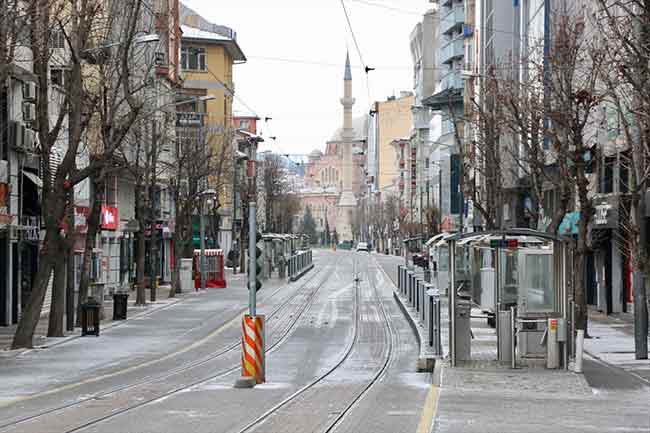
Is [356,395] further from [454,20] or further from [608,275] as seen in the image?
[454,20]

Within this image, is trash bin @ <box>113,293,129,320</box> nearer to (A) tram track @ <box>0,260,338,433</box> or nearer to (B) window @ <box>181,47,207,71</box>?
(A) tram track @ <box>0,260,338,433</box>

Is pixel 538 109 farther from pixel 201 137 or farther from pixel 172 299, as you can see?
pixel 201 137

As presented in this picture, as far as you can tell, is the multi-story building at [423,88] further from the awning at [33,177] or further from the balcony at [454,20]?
the awning at [33,177]

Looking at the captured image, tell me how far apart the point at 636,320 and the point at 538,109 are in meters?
7.92

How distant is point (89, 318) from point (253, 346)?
1341 cm

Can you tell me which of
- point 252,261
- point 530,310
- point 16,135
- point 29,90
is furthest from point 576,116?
point 16,135

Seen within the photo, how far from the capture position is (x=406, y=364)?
2619cm

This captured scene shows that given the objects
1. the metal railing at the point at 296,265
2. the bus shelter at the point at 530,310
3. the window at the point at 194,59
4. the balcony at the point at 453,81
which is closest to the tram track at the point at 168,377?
the bus shelter at the point at 530,310

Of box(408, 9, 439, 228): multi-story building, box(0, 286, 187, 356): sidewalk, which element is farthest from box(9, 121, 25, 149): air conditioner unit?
box(408, 9, 439, 228): multi-story building

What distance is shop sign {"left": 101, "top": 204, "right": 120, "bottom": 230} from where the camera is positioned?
174ft

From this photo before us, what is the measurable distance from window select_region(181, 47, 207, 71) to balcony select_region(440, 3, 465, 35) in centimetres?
2153

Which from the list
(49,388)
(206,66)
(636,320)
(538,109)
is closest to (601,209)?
(538,109)

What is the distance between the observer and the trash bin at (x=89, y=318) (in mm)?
33312

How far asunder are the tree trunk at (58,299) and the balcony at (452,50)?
232ft
